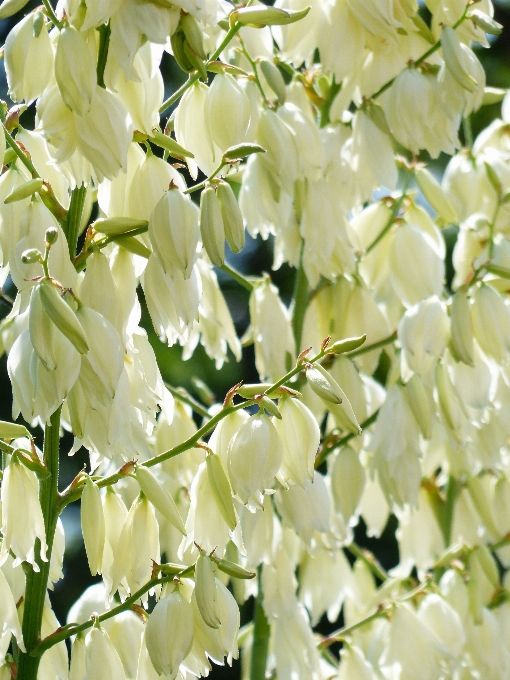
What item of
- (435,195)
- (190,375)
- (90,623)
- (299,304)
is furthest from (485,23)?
(190,375)

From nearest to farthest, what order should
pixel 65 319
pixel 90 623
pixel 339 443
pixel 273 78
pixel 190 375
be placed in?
pixel 65 319 < pixel 90 623 < pixel 273 78 < pixel 339 443 < pixel 190 375

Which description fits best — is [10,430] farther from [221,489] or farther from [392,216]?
[392,216]

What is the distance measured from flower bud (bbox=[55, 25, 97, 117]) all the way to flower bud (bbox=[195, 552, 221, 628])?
0.80 ft

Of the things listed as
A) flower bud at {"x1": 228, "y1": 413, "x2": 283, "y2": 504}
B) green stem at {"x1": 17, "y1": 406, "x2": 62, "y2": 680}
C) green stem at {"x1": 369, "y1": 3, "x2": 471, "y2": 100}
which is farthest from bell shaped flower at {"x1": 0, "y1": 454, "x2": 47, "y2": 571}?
green stem at {"x1": 369, "y1": 3, "x2": 471, "y2": 100}

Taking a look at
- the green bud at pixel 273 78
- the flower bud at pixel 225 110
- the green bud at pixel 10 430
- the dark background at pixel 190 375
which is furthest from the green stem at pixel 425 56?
the dark background at pixel 190 375

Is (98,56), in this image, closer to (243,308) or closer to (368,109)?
(368,109)

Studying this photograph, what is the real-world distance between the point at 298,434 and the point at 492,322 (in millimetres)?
288

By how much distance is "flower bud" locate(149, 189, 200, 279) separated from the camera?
516 mm

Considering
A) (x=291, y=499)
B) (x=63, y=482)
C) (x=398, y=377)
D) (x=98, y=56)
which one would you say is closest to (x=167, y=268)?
(x=98, y=56)

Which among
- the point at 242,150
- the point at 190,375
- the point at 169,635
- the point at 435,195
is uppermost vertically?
the point at 190,375

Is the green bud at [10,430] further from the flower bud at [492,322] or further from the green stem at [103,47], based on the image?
the flower bud at [492,322]

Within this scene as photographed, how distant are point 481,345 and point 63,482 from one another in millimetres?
1509

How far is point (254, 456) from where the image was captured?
0.54 meters

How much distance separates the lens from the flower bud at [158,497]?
559 mm
